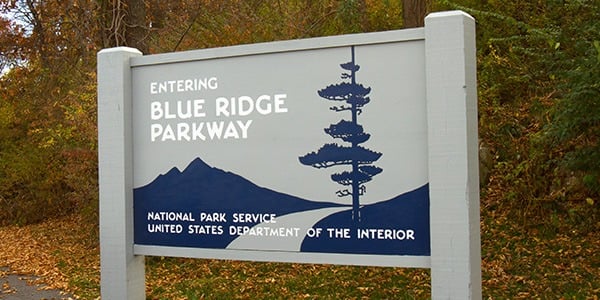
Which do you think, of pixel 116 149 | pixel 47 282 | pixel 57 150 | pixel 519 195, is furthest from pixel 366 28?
pixel 116 149

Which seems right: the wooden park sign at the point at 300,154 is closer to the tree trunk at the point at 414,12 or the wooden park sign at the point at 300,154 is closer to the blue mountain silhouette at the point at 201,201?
the blue mountain silhouette at the point at 201,201

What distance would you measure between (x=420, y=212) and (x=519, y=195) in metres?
6.47

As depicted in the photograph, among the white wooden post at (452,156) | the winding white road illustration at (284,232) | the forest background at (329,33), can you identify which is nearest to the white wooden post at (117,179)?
the winding white road illustration at (284,232)

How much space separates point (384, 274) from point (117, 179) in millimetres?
4263

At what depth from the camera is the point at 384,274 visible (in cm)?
845

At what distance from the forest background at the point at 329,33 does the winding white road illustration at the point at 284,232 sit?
9.27 feet

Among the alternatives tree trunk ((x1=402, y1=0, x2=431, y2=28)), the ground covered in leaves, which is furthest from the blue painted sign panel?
tree trunk ((x1=402, y1=0, x2=431, y2=28))

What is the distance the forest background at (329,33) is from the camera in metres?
7.84

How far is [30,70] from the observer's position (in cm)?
1611

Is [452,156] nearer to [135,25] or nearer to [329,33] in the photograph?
[135,25]

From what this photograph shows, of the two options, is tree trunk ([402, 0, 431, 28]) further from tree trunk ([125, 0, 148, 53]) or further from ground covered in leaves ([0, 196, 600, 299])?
tree trunk ([125, 0, 148, 53])

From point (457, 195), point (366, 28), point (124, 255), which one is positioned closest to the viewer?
point (457, 195)

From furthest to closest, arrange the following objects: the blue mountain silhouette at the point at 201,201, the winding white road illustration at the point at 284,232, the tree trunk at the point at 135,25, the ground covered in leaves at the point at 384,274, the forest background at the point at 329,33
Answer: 1. the tree trunk at the point at 135,25
2. the forest background at the point at 329,33
3. the ground covered in leaves at the point at 384,274
4. the blue mountain silhouette at the point at 201,201
5. the winding white road illustration at the point at 284,232

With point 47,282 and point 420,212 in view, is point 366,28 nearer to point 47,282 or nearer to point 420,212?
point 47,282
